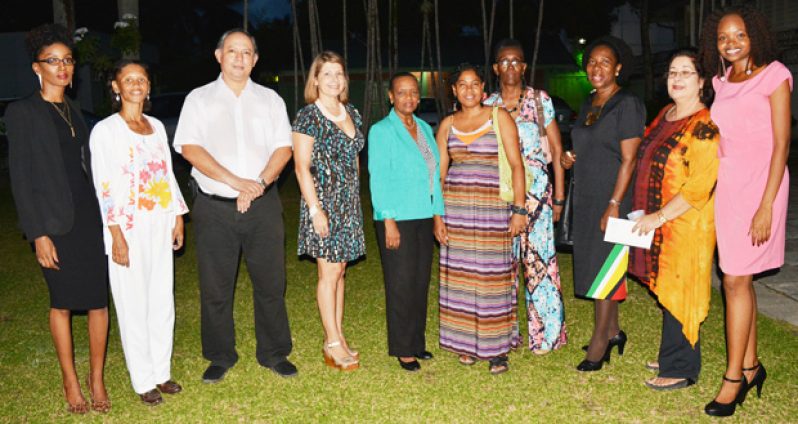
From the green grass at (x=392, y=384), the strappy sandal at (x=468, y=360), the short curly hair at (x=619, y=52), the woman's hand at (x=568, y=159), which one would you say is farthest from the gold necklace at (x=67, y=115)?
the short curly hair at (x=619, y=52)

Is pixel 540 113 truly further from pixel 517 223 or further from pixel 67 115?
pixel 67 115

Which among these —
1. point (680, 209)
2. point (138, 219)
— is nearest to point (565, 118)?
point (680, 209)

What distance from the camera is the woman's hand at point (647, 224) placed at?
13.2ft

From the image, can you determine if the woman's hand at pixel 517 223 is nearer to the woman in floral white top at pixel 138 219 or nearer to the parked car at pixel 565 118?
the woman in floral white top at pixel 138 219

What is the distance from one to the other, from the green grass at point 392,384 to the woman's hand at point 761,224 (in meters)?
0.99

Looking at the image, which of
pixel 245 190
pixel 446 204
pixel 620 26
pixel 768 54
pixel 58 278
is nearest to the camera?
pixel 768 54

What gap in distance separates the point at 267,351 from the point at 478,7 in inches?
1212

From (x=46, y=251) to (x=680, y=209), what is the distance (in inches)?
131

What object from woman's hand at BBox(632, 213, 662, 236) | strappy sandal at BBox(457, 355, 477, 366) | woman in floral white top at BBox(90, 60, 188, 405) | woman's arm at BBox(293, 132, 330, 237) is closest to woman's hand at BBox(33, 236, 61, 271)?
woman in floral white top at BBox(90, 60, 188, 405)

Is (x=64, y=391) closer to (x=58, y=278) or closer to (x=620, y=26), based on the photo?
(x=58, y=278)

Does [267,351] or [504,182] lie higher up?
[504,182]

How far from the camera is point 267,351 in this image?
15.5 feet

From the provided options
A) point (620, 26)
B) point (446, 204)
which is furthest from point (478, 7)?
point (446, 204)

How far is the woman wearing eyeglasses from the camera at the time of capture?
12.6ft
